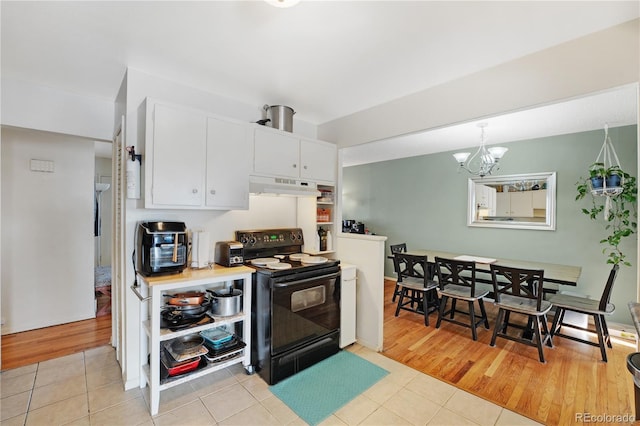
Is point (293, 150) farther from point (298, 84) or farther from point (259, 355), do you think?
point (259, 355)

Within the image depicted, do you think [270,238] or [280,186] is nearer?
[280,186]

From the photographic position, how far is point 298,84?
8.39 ft

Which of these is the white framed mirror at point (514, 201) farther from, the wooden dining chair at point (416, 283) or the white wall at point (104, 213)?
the white wall at point (104, 213)

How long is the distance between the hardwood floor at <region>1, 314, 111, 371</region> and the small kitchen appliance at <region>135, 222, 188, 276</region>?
1.56m

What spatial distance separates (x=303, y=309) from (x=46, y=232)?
3361 mm

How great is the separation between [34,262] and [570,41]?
5532mm

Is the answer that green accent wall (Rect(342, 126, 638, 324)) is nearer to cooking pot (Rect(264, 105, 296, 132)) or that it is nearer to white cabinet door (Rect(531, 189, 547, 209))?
white cabinet door (Rect(531, 189, 547, 209))

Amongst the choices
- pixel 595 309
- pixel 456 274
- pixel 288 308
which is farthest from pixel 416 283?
pixel 288 308

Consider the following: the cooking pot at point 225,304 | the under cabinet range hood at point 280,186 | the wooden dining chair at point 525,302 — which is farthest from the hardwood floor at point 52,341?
the wooden dining chair at point 525,302

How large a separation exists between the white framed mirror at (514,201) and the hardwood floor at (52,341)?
5373mm

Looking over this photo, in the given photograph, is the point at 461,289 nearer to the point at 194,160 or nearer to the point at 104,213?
the point at 194,160

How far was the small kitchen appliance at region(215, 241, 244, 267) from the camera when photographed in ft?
8.06

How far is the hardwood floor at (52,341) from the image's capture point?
2643 mm

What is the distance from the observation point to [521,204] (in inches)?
166
